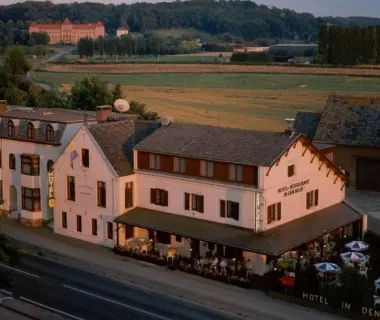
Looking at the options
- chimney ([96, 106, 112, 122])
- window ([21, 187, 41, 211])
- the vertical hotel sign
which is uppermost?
chimney ([96, 106, 112, 122])

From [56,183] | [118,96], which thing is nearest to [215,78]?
[118,96]

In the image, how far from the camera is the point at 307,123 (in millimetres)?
65875

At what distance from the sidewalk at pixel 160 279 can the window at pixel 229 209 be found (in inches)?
157

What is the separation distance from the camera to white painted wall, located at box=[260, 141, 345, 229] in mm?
40281

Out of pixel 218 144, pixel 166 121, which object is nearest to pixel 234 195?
pixel 218 144

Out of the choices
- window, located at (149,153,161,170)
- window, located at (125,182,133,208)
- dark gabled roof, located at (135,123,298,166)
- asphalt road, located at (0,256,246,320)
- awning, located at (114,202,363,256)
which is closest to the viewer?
asphalt road, located at (0,256,246,320)

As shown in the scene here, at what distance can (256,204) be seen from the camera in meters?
39.9

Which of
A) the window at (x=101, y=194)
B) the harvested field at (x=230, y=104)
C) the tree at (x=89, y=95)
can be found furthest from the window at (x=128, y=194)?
the harvested field at (x=230, y=104)

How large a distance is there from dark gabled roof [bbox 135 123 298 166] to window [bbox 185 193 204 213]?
7.49ft

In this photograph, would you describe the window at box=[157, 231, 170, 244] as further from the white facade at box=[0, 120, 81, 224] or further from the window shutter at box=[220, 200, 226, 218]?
the white facade at box=[0, 120, 81, 224]

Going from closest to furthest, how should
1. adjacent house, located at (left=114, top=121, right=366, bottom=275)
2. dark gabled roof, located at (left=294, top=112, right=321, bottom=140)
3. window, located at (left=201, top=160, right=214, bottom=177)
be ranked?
adjacent house, located at (left=114, top=121, right=366, bottom=275), window, located at (left=201, top=160, right=214, bottom=177), dark gabled roof, located at (left=294, top=112, right=321, bottom=140)

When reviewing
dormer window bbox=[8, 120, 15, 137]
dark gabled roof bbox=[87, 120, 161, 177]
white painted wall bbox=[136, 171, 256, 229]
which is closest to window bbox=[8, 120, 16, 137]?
dormer window bbox=[8, 120, 15, 137]

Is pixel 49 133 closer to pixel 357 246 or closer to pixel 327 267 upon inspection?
pixel 357 246

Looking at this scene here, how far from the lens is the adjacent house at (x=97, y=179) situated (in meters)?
45.1
